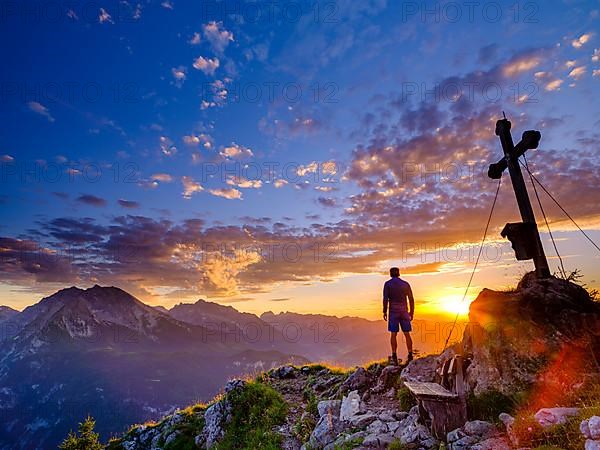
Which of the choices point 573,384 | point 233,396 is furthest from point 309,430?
point 573,384

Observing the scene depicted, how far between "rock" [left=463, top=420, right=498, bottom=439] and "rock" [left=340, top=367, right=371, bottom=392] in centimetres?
635

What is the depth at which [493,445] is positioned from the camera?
253 inches

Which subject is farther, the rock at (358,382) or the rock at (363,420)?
the rock at (358,382)

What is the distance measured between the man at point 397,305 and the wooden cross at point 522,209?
4438 millimetres

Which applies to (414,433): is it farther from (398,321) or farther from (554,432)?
(398,321)

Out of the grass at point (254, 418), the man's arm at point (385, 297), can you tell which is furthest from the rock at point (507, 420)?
the grass at point (254, 418)

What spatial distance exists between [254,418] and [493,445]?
9825 mm

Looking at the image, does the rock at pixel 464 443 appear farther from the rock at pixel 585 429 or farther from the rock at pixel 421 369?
the rock at pixel 421 369

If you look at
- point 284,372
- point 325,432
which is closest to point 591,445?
point 325,432

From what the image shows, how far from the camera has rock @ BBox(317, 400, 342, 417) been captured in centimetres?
1201

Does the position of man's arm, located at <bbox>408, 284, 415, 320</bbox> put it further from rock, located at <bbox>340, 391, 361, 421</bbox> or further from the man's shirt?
rock, located at <bbox>340, 391, 361, 421</bbox>

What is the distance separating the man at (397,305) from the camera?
13711 mm

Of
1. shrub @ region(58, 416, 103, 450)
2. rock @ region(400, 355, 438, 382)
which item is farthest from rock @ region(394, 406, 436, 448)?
shrub @ region(58, 416, 103, 450)

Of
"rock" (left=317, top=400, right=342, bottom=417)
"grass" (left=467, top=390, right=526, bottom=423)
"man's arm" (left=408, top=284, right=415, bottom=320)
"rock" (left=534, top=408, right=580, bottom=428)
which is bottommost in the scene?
"rock" (left=317, top=400, right=342, bottom=417)
